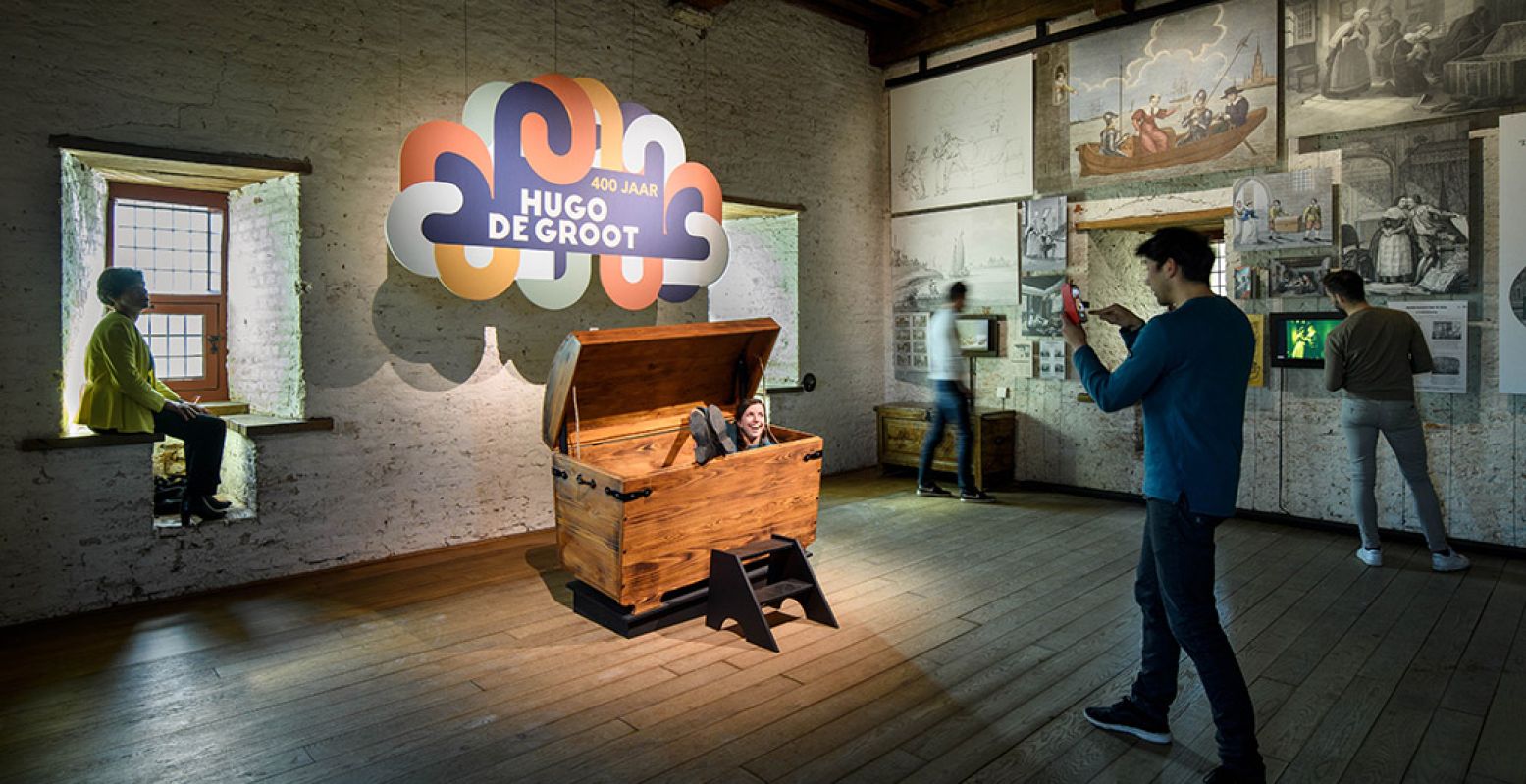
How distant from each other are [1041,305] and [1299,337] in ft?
6.89

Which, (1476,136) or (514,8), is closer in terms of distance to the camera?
(1476,136)

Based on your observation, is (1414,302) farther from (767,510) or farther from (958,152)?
(767,510)

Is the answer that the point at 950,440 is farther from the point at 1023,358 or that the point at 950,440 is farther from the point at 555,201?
the point at 555,201

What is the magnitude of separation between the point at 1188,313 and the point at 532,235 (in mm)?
4384

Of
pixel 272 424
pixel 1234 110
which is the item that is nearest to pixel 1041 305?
pixel 1234 110

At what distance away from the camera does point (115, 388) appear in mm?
4867

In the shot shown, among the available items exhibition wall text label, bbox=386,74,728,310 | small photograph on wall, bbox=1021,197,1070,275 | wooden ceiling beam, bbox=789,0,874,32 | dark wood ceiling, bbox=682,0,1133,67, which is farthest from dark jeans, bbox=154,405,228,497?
small photograph on wall, bbox=1021,197,1070,275

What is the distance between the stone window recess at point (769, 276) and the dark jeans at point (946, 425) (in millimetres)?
1479

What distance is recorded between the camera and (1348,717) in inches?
133

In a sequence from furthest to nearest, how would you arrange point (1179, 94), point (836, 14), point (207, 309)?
point (836, 14) → point (1179, 94) → point (207, 309)

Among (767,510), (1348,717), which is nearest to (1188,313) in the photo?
(1348,717)

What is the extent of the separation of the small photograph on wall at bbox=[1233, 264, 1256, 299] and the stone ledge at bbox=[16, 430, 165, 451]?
741 cm

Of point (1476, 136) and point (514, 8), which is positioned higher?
point (514, 8)

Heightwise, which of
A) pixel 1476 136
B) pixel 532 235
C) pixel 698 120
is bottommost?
pixel 532 235
